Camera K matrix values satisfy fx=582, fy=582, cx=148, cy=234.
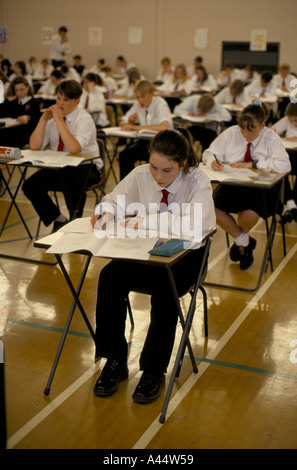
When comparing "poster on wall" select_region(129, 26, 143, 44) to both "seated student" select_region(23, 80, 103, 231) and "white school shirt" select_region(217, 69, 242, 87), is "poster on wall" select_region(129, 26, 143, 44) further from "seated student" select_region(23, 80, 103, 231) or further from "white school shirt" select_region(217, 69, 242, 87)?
"seated student" select_region(23, 80, 103, 231)

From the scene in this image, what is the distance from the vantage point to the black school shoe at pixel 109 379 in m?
2.59

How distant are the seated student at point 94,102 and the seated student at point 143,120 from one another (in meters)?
1.61

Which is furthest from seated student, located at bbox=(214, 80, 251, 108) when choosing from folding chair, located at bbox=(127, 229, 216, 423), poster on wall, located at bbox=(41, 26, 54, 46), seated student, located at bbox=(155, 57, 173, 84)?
poster on wall, located at bbox=(41, 26, 54, 46)

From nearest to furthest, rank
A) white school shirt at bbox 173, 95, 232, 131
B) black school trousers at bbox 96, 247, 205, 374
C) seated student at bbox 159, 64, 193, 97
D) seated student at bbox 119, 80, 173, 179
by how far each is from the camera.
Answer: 1. black school trousers at bbox 96, 247, 205, 374
2. seated student at bbox 119, 80, 173, 179
3. white school shirt at bbox 173, 95, 232, 131
4. seated student at bbox 159, 64, 193, 97

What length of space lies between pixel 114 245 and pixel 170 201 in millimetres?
549

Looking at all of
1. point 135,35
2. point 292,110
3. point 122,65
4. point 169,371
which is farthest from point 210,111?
point 135,35

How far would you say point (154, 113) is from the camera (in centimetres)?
626

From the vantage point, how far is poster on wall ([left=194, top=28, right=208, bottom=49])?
15.1m

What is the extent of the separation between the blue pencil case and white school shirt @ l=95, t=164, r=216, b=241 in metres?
0.14

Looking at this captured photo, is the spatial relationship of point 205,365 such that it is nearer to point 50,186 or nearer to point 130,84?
point 50,186

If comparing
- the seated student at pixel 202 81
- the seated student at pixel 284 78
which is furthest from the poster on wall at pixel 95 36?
the seated student at pixel 284 78

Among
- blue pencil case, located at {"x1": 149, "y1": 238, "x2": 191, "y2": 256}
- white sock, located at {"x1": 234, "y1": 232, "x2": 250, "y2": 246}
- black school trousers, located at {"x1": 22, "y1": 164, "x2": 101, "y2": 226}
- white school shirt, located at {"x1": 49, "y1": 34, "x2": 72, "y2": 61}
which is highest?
white school shirt, located at {"x1": 49, "y1": 34, "x2": 72, "y2": 61}

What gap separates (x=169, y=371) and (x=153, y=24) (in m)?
14.1

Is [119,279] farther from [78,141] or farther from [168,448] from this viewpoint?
[78,141]
